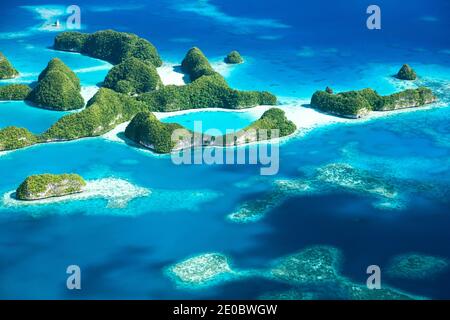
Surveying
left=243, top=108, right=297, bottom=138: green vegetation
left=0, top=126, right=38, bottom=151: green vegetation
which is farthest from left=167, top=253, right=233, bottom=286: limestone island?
left=0, top=126, right=38, bottom=151: green vegetation

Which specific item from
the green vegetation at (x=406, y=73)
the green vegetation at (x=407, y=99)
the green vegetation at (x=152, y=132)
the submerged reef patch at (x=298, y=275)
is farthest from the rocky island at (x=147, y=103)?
the submerged reef patch at (x=298, y=275)

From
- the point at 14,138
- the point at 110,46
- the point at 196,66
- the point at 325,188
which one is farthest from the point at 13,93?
the point at 325,188

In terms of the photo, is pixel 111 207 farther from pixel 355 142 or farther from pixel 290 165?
pixel 355 142

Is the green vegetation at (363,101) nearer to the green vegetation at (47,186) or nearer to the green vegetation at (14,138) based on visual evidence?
the green vegetation at (47,186)

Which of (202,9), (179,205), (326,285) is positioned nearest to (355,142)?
(179,205)

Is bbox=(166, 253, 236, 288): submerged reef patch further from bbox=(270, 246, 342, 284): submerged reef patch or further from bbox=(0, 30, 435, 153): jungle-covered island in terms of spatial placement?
bbox=(0, 30, 435, 153): jungle-covered island
